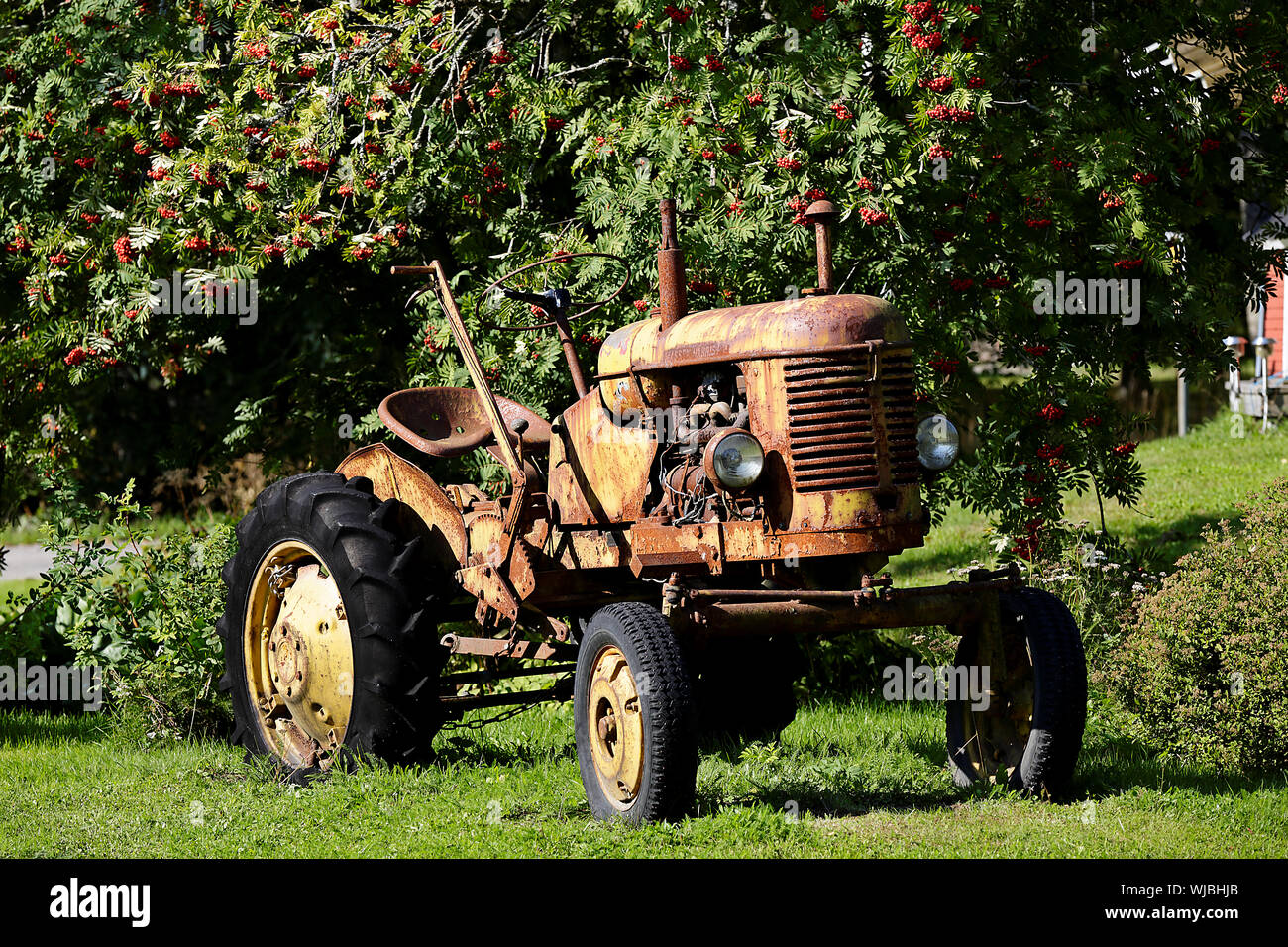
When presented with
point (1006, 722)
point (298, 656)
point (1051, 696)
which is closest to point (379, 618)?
point (298, 656)

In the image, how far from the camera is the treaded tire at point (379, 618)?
6.36m

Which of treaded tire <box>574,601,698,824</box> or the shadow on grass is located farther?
the shadow on grass

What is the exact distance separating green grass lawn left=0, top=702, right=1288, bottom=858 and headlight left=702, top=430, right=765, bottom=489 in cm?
119

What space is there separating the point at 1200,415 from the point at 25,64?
16.5m

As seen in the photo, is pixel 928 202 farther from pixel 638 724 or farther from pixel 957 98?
pixel 638 724

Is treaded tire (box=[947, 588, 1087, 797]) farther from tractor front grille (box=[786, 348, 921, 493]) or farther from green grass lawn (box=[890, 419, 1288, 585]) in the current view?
green grass lawn (box=[890, 419, 1288, 585])

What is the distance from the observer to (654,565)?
601 centimetres

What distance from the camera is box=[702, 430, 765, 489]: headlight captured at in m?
5.45

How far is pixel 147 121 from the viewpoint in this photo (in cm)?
986

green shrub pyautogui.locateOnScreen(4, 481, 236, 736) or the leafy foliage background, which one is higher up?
the leafy foliage background

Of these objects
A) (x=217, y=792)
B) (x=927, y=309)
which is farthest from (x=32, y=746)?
(x=927, y=309)

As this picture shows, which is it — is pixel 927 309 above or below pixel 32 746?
above

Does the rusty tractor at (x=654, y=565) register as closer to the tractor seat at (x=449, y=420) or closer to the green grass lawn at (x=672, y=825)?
the tractor seat at (x=449, y=420)

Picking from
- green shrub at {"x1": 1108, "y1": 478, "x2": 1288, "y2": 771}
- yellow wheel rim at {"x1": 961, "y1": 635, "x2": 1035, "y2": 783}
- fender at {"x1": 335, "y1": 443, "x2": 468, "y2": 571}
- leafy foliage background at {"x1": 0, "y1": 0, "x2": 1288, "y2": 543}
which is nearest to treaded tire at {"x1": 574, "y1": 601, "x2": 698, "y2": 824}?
yellow wheel rim at {"x1": 961, "y1": 635, "x2": 1035, "y2": 783}
